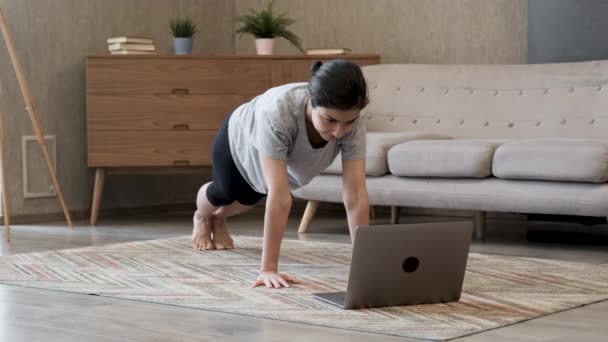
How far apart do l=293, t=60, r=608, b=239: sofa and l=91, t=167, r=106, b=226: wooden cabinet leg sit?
3.76 ft

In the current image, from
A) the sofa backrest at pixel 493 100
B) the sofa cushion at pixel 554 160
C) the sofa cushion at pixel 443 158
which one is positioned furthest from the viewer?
the sofa backrest at pixel 493 100

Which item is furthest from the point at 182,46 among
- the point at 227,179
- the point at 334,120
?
the point at 334,120

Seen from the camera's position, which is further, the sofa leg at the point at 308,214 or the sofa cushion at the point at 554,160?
the sofa leg at the point at 308,214

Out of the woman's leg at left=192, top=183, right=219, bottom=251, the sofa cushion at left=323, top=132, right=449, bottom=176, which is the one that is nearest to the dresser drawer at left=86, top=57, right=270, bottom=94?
the sofa cushion at left=323, top=132, right=449, bottom=176

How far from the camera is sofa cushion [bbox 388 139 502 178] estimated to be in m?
3.74

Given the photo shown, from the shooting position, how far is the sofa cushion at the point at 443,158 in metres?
3.74

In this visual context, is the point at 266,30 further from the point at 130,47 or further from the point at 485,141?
the point at 485,141

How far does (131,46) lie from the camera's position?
5.01 metres

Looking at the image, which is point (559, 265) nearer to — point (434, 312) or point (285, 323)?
point (434, 312)

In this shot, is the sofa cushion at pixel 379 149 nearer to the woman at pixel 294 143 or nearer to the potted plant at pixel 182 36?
the woman at pixel 294 143

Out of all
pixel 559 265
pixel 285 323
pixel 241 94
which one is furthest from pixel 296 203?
pixel 285 323

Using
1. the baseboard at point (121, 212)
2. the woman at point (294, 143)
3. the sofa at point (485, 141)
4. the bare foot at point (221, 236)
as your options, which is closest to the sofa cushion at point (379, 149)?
Result: the sofa at point (485, 141)

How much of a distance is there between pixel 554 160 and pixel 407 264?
132cm

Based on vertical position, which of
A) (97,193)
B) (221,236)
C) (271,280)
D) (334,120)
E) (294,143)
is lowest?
(97,193)
